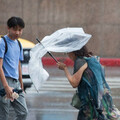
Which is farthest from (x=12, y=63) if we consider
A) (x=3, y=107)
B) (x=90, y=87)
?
(x=90, y=87)

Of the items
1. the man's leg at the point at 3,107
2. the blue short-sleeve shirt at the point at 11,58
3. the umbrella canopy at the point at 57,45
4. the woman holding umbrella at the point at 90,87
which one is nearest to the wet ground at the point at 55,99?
the man's leg at the point at 3,107

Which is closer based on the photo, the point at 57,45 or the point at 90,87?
the point at 90,87

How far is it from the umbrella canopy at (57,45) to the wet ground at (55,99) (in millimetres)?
3352

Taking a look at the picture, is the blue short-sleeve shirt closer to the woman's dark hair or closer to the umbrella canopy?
the umbrella canopy

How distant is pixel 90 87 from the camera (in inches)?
198

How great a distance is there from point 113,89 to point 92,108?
303 inches

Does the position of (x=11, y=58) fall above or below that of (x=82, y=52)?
below

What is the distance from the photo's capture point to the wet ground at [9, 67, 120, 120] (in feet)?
29.4

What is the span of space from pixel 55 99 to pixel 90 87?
19.5 ft

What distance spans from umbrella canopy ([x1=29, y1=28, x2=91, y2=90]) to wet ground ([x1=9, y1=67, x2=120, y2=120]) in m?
3.35

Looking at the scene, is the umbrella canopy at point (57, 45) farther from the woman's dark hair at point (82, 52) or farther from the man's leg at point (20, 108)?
the man's leg at point (20, 108)

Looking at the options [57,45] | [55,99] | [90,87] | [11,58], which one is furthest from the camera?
[55,99]

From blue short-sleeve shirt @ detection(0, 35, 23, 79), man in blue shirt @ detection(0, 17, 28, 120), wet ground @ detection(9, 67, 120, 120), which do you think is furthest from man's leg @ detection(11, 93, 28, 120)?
wet ground @ detection(9, 67, 120, 120)

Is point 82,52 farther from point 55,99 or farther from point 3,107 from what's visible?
point 55,99
